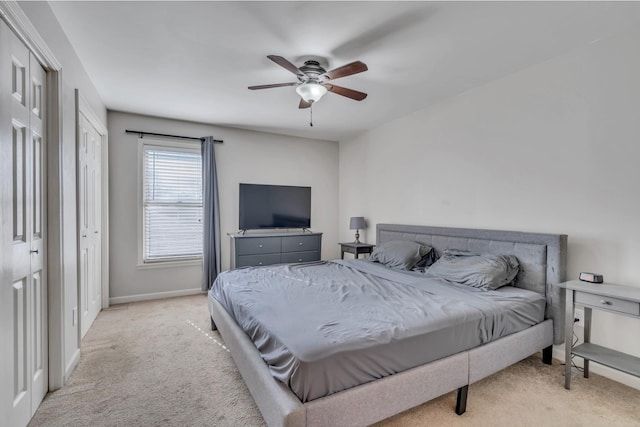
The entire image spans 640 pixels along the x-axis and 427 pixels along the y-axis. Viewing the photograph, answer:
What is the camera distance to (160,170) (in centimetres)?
435

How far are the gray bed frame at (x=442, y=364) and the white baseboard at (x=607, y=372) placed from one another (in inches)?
6.3

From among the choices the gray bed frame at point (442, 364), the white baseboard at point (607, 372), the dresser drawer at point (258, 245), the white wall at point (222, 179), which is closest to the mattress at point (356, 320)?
the gray bed frame at point (442, 364)

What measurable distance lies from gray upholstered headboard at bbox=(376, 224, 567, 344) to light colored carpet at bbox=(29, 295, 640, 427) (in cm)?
50

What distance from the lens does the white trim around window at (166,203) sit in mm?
4223

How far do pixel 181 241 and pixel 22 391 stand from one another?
9.40ft

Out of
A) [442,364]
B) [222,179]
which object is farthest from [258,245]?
[442,364]

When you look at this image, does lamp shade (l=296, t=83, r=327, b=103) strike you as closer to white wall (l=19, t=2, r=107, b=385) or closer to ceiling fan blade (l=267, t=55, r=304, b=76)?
ceiling fan blade (l=267, t=55, r=304, b=76)

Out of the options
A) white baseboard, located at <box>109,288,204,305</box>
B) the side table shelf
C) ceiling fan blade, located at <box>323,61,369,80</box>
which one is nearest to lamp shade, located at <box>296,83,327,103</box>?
ceiling fan blade, located at <box>323,61,369,80</box>

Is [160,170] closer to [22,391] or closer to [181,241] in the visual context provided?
[181,241]

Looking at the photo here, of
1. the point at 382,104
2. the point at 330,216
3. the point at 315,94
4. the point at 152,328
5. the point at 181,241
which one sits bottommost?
the point at 152,328

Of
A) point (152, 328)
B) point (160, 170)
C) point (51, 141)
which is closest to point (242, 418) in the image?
point (152, 328)

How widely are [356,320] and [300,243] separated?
123 inches

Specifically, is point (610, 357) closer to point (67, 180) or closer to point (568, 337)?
point (568, 337)

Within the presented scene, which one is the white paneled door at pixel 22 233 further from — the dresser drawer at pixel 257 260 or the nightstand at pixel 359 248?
the nightstand at pixel 359 248
